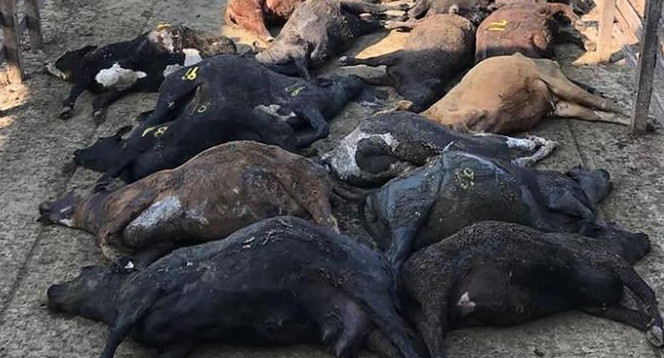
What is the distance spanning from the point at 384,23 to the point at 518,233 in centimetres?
402

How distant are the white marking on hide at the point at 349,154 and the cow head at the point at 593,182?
1065 mm

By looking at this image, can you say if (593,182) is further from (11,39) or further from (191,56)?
(11,39)

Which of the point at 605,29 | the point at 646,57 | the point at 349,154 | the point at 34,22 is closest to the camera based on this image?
the point at 349,154

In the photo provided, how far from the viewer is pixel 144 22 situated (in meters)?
8.81

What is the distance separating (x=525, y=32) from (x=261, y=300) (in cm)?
387

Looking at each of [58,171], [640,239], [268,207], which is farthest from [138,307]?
[640,239]

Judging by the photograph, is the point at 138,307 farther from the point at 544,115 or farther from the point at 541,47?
the point at 541,47

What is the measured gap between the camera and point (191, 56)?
762cm

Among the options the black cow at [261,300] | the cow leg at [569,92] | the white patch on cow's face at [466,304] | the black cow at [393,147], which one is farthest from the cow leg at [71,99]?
the white patch on cow's face at [466,304]

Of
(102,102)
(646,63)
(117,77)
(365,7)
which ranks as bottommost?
(102,102)

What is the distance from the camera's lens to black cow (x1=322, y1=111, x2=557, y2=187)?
A: 5.94 m

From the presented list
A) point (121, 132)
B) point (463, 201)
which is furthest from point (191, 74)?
point (463, 201)

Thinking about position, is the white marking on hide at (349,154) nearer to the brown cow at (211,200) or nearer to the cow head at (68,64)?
the brown cow at (211,200)

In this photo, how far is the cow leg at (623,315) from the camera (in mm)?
4863
